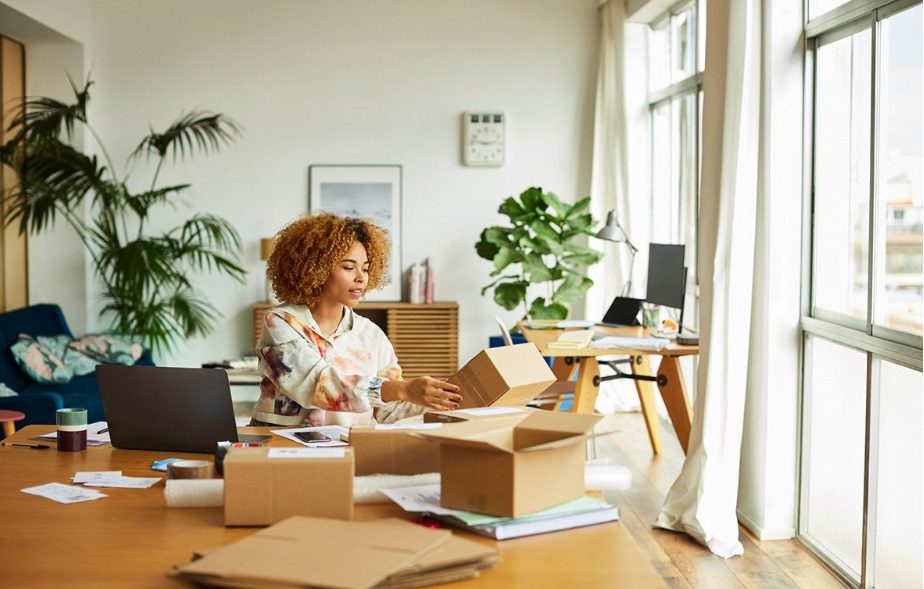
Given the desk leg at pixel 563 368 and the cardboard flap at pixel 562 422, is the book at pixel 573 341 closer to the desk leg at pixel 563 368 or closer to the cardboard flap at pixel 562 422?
the desk leg at pixel 563 368

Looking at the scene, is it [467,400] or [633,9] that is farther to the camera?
[633,9]

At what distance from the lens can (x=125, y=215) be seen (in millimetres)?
7992

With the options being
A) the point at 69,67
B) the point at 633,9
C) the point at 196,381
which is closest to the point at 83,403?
the point at 69,67

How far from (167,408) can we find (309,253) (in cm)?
80

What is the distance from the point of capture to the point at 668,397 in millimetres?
5484

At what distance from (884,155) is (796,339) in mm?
936

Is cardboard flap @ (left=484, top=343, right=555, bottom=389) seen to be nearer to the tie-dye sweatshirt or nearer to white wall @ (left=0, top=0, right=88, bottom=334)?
the tie-dye sweatshirt

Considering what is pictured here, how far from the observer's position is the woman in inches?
115

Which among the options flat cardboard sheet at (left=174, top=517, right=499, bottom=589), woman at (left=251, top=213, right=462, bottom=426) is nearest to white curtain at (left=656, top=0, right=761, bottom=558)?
woman at (left=251, top=213, right=462, bottom=426)

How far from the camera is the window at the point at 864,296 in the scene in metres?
3.48

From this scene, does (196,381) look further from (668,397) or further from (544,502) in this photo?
(668,397)

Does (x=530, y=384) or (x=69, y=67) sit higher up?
(x=69, y=67)

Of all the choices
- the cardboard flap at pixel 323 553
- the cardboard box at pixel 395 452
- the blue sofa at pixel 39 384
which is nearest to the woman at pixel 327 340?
the cardboard box at pixel 395 452

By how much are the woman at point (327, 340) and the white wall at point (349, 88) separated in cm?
452
